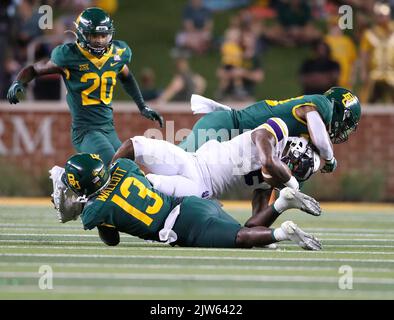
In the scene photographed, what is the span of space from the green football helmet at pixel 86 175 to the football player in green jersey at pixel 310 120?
1695mm

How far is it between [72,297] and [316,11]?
521 inches

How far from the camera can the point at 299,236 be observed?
8133mm

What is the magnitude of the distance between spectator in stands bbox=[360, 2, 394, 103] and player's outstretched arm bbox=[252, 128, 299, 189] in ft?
26.0

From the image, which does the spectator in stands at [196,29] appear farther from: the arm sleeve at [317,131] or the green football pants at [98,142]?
the arm sleeve at [317,131]

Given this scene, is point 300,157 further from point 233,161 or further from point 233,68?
point 233,68

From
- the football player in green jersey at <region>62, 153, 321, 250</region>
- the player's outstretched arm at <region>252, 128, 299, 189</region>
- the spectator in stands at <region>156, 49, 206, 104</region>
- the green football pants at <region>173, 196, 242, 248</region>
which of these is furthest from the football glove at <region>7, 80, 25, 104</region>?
the spectator in stands at <region>156, 49, 206, 104</region>

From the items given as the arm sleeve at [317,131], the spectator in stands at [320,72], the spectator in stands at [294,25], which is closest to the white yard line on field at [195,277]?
the arm sleeve at [317,131]

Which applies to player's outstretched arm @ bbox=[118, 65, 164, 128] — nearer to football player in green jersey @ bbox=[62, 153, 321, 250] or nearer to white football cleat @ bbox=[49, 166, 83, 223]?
white football cleat @ bbox=[49, 166, 83, 223]

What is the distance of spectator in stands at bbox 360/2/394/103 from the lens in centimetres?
1636

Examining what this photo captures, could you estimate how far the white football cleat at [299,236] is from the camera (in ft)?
26.2

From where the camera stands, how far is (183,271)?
7207mm

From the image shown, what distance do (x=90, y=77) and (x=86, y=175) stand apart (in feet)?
8.35

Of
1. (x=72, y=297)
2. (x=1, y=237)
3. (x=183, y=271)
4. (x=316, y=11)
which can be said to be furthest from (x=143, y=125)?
(x=72, y=297)
